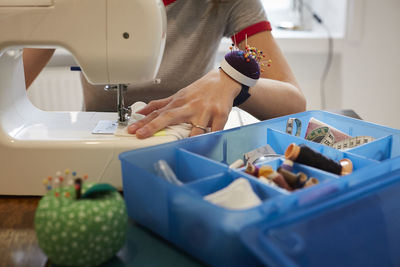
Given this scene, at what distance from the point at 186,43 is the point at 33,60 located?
0.46m

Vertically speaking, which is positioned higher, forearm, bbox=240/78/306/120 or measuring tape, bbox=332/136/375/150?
forearm, bbox=240/78/306/120

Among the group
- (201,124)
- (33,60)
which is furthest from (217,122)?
(33,60)

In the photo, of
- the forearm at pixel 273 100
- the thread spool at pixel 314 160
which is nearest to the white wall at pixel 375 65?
the forearm at pixel 273 100

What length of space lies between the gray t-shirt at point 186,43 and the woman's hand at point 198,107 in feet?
1.27

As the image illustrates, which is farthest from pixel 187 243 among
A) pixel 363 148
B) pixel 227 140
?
pixel 363 148

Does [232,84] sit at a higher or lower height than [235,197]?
higher

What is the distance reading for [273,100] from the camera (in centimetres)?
119

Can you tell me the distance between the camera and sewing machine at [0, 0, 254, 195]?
0.82 metres

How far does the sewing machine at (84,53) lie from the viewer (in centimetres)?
82

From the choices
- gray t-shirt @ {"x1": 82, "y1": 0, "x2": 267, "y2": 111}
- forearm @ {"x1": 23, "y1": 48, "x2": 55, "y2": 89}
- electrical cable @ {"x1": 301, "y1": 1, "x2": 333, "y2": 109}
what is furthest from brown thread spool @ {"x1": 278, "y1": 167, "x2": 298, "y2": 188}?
electrical cable @ {"x1": 301, "y1": 1, "x2": 333, "y2": 109}

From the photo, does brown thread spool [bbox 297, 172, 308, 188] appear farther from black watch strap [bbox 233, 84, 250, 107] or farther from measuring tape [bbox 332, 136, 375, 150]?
black watch strap [bbox 233, 84, 250, 107]

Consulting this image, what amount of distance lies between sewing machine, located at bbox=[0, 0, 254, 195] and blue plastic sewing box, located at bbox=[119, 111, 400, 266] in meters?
0.14

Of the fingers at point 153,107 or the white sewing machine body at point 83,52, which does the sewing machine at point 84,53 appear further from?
the fingers at point 153,107

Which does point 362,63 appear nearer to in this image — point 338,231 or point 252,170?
point 252,170
